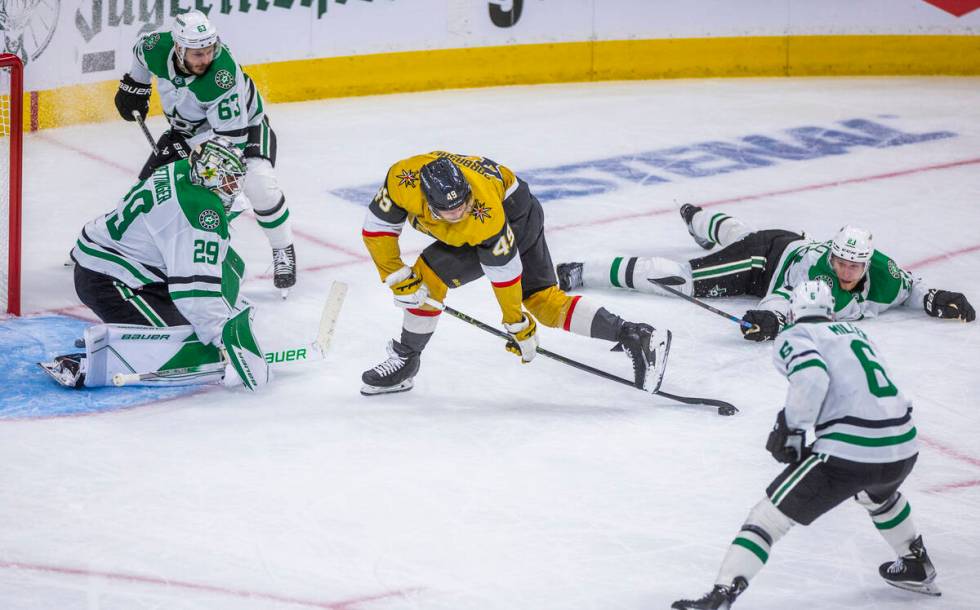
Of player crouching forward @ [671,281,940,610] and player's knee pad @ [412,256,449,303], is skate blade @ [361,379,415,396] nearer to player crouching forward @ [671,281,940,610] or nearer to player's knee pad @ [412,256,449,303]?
player's knee pad @ [412,256,449,303]

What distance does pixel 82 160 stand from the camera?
746 cm

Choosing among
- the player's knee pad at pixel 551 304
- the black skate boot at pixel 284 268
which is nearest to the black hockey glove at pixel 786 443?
the player's knee pad at pixel 551 304

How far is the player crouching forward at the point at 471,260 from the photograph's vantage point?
14.3ft

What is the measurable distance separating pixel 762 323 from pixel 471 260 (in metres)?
1.27

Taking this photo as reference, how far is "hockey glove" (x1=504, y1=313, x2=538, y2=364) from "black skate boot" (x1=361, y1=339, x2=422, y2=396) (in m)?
0.40

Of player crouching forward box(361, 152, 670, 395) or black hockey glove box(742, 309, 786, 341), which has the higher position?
player crouching forward box(361, 152, 670, 395)

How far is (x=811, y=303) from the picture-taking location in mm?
3490

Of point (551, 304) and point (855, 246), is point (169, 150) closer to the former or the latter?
point (551, 304)

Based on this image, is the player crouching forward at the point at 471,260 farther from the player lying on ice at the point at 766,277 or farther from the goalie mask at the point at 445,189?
the player lying on ice at the point at 766,277

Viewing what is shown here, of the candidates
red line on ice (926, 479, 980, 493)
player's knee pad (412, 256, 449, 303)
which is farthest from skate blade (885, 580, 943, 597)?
player's knee pad (412, 256, 449, 303)

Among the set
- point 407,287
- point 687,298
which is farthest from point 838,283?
point 407,287

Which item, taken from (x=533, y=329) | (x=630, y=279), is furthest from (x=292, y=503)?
(x=630, y=279)

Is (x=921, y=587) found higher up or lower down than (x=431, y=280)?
lower down

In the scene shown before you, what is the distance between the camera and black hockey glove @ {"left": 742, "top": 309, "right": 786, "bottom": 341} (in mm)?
5316
